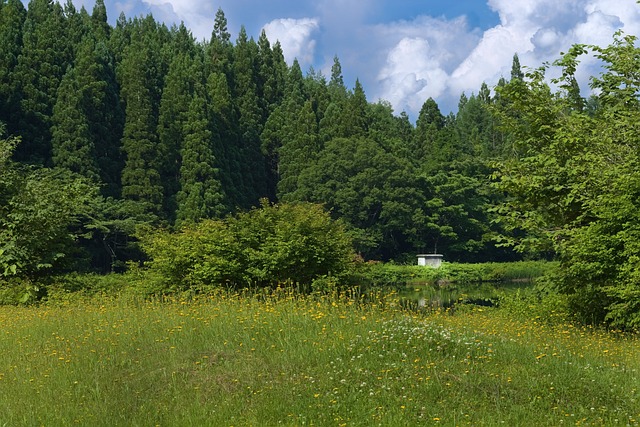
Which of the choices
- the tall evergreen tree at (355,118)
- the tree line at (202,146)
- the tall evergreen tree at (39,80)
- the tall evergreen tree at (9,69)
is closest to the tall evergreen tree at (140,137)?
the tree line at (202,146)

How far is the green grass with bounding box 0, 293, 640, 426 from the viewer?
6738mm

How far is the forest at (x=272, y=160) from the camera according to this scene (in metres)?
15.0

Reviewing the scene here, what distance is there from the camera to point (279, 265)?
18500 millimetres

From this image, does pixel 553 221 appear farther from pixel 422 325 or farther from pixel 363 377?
pixel 363 377

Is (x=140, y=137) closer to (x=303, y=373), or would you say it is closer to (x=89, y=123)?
(x=89, y=123)

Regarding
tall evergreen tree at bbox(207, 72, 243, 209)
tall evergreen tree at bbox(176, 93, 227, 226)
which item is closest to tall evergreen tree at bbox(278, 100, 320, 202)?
tall evergreen tree at bbox(207, 72, 243, 209)

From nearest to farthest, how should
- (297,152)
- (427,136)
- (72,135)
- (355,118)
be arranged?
(72,135) < (297,152) < (355,118) < (427,136)

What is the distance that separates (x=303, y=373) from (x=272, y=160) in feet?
216

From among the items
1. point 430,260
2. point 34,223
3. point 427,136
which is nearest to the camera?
point 34,223

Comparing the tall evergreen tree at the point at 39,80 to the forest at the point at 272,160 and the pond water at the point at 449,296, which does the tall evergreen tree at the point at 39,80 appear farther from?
the pond water at the point at 449,296

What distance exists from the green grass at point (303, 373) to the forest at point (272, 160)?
16.5ft

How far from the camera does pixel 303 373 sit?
25.1ft

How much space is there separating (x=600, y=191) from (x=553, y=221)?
1705 millimetres

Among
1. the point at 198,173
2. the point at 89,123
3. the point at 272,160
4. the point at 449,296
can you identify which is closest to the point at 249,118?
the point at 272,160
